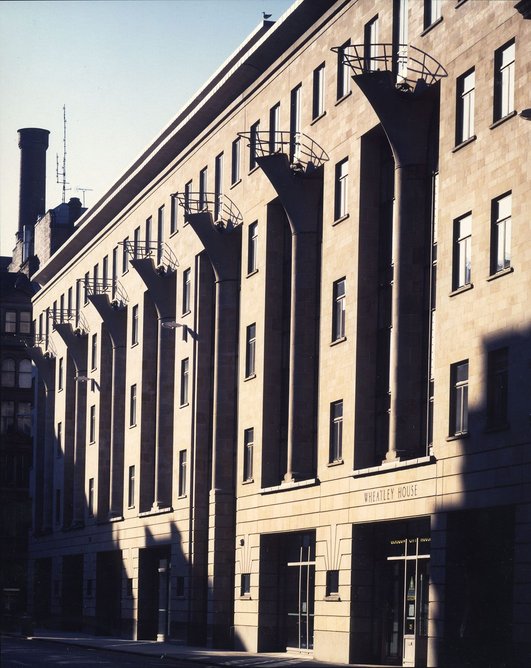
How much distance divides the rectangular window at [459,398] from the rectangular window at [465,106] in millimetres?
6052

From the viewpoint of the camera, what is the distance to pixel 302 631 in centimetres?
5034

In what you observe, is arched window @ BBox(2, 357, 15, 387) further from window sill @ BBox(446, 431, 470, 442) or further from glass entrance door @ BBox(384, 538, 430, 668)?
window sill @ BBox(446, 431, 470, 442)

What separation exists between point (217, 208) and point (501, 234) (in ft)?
80.3

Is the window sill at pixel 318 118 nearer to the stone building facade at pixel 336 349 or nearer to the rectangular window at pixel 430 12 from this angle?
the stone building facade at pixel 336 349

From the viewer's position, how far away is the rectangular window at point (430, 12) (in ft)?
135

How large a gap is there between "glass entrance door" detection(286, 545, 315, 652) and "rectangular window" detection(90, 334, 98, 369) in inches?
1297

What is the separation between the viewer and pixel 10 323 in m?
117

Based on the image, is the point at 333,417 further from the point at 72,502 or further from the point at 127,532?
the point at 72,502

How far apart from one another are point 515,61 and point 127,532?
41578mm

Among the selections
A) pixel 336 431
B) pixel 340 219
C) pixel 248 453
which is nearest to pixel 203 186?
pixel 248 453

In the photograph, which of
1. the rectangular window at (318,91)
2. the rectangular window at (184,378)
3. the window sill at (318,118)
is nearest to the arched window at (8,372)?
the rectangular window at (184,378)

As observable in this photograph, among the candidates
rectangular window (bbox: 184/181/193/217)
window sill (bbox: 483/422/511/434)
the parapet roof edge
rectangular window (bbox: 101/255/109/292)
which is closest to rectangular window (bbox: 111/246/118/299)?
rectangular window (bbox: 101/255/109/292)

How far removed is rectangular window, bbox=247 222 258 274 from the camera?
55.9 metres

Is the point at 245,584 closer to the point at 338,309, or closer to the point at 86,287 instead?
the point at 338,309
